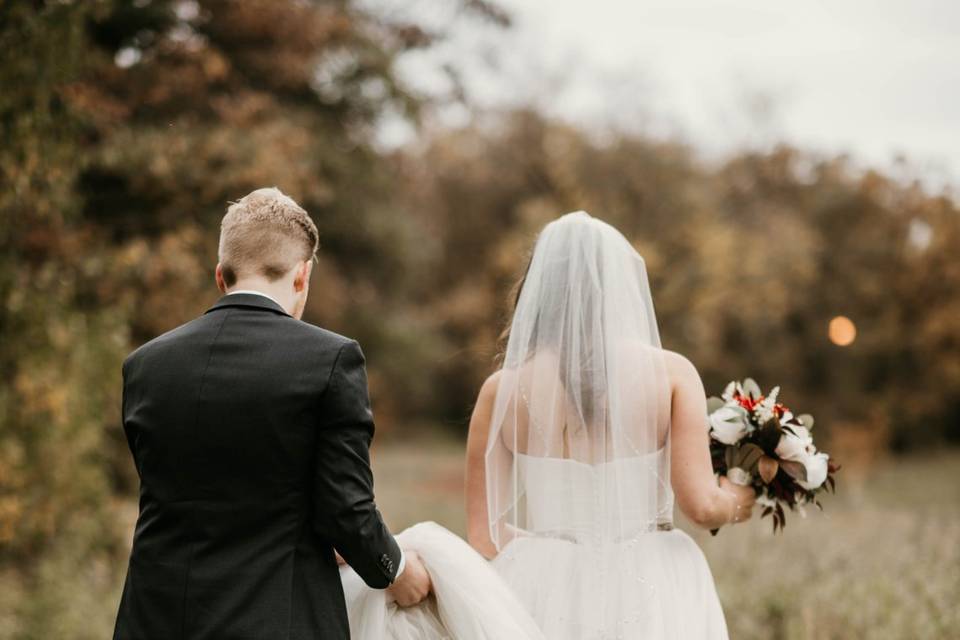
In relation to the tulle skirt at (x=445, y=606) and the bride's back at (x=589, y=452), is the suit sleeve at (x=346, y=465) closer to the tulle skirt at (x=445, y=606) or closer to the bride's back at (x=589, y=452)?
the tulle skirt at (x=445, y=606)

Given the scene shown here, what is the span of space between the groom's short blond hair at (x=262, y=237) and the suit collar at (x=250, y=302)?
2.3 inches

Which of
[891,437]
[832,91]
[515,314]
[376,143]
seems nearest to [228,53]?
[376,143]

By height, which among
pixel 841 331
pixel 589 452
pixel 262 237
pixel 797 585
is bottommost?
pixel 841 331

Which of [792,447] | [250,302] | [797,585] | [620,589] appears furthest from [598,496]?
[797,585]

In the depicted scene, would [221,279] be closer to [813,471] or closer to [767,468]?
[767,468]

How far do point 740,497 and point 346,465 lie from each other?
1804 millimetres

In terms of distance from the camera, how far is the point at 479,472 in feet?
11.2

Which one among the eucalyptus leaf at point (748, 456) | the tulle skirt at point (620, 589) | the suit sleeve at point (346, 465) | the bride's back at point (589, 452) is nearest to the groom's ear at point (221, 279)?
the suit sleeve at point (346, 465)

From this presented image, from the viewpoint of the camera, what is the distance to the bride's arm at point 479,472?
133 inches

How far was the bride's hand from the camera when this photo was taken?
347 cm

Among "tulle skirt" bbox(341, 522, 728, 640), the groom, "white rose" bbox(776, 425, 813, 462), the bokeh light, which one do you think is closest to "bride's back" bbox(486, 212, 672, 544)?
"tulle skirt" bbox(341, 522, 728, 640)

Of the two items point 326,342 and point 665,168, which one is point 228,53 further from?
point 665,168

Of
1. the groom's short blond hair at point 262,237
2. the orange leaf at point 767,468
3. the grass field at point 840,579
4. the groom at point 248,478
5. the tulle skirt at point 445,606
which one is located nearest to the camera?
the groom at point 248,478

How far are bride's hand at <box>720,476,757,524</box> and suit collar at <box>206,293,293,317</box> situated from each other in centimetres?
188
